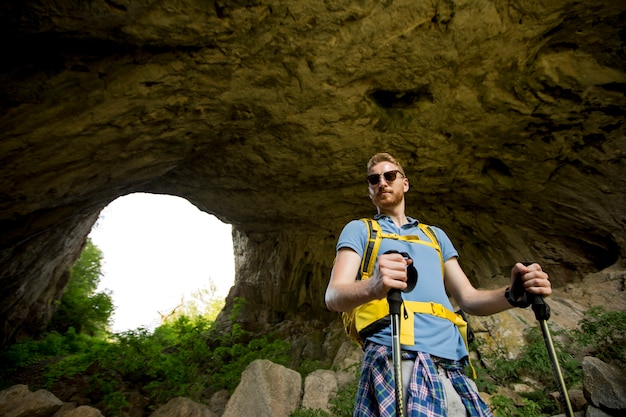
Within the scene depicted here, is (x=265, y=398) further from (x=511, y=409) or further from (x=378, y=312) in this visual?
(x=378, y=312)

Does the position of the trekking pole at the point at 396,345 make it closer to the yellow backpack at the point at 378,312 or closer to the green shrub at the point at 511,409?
the yellow backpack at the point at 378,312

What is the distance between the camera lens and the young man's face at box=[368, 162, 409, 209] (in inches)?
99.9

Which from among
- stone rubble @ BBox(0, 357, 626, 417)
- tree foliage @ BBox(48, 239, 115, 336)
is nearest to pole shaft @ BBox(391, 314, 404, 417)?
stone rubble @ BBox(0, 357, 626, 417)

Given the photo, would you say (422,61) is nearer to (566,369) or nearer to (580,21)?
(580,21)

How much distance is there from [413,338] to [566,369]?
494 cm

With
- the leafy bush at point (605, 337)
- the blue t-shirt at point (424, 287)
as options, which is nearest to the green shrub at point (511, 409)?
the leafy bush at point (605, 337)

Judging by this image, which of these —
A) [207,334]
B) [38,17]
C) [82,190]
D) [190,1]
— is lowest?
[207,334]

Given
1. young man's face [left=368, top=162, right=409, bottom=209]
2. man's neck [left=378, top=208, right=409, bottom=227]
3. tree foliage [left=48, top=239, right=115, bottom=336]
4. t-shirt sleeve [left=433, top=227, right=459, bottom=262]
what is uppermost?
tree foliage [left=48, top=239, right=115, bottom=336]

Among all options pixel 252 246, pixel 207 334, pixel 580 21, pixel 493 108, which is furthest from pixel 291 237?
pixel 580 21

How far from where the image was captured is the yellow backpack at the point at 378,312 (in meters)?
1.89

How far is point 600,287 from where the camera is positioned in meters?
6.68

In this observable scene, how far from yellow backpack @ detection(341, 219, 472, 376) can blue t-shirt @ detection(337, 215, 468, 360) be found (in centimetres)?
3

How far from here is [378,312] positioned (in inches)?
76.2

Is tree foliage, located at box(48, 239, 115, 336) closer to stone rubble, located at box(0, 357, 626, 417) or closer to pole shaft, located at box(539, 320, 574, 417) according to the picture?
stone rubble, located at box(0, 357, 626, 417)
